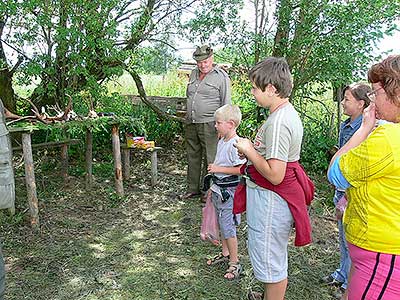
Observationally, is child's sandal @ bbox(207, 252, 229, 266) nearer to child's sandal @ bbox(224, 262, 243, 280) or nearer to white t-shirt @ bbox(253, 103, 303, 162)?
child's sandal @ bbox(224, 262, 243, 280)

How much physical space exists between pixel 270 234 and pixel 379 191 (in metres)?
0.75

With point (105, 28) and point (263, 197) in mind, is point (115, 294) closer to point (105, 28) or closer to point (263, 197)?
point (263, 197)

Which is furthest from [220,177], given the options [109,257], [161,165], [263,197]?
[161,165]

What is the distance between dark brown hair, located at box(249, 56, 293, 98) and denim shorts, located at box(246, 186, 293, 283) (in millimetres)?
539

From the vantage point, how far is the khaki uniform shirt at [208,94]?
16.8 feet

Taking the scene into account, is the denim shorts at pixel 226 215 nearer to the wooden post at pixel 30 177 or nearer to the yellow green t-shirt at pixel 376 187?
the yellow green t-shirt at pixel 376 187

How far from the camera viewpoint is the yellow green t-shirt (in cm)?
158

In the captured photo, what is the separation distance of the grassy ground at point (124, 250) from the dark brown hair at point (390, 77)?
2.01 m

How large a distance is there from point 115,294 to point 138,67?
3392 mm

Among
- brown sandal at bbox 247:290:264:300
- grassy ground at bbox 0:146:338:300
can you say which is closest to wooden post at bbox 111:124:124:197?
grassy ground at bbox 0:146:338:300

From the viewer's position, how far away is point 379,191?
5.39 feet

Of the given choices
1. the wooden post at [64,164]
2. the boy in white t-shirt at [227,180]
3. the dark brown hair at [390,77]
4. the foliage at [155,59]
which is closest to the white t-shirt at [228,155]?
the boy in white t-shirt at [227,180]

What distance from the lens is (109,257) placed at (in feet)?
12.3

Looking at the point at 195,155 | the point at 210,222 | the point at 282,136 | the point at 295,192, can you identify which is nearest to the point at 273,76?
the point at 282,136
